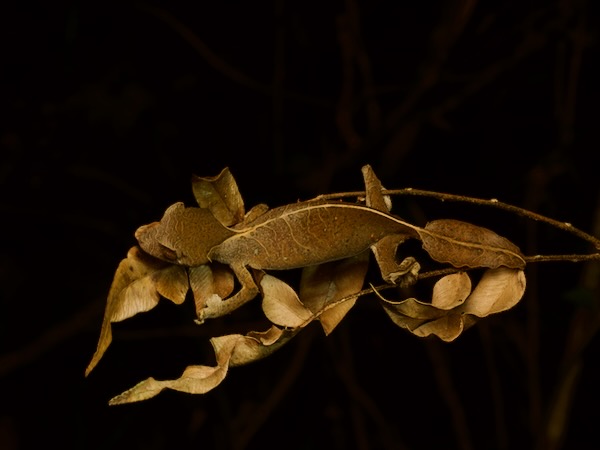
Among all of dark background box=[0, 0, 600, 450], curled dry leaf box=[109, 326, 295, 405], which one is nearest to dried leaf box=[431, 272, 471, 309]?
curled dry leaf box=[109, 326, 295, 405]

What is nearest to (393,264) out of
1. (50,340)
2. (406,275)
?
(406,275)

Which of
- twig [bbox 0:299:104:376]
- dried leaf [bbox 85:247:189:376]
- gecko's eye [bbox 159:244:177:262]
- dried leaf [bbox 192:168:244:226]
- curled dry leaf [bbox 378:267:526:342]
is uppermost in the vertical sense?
twig [bbox 0:299:104:376]

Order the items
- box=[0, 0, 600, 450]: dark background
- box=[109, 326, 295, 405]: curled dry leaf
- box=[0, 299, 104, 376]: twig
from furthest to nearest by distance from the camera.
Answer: box=[0, 0, 600, 450]: dark background, box=[0, 299, 104, 376]: twig, box=[109, 326, 295, 405]: curled dry leaf

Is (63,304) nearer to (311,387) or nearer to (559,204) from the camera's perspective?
(311,387)

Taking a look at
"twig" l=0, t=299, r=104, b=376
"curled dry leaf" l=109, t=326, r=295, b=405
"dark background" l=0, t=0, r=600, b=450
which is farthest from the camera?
"dark background" l=0, t=0, r=600, b=450

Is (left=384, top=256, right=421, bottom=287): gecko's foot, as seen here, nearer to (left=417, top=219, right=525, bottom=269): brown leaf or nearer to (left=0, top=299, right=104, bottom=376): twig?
(left=417, top=219, right=525, bottom=269): brown leaf

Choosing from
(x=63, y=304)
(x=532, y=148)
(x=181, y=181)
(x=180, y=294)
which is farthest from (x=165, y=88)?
(x=180, y=294)

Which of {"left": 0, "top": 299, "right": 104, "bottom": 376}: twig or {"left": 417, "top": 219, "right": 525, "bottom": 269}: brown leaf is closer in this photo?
{"left": 417, "top": 219, "right": 525, "bottom": 269}: brown leaf
